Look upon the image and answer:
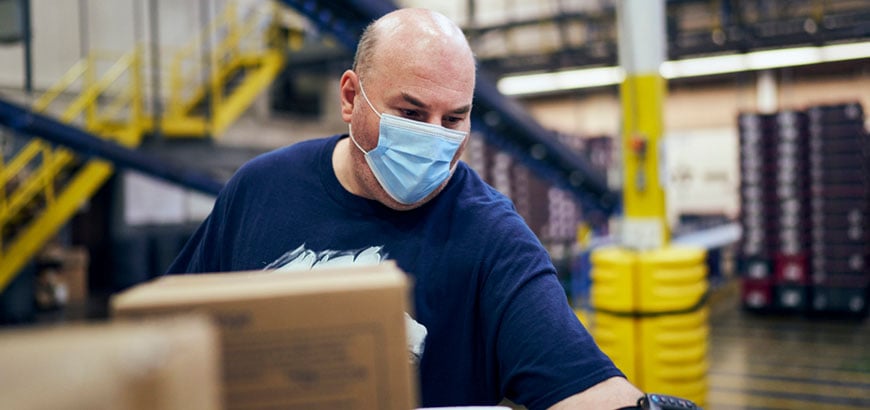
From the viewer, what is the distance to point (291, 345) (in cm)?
83

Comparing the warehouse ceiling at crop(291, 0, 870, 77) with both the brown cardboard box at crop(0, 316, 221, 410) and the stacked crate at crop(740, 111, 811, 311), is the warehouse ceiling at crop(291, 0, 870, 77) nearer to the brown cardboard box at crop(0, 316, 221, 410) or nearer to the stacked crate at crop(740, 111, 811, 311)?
the stacked crate at crop(740, 111, 811, 311)

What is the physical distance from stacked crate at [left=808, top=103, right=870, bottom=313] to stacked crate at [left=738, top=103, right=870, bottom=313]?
1 centimetres

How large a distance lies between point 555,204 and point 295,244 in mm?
11304

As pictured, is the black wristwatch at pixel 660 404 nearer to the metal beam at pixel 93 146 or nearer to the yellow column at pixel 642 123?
the yellow column at pixel 642 123

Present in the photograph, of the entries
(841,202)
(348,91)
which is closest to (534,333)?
(348,91)

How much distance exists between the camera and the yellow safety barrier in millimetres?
4844

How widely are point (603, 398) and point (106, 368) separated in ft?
3.49

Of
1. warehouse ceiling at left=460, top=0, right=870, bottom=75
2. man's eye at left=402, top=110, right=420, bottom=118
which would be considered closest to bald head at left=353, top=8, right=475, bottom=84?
man's eye at left=402, top=110, right=420, bottom=118

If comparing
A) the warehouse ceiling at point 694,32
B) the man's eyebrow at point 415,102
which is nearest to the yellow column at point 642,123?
the warehouse ceiling at point 694,32

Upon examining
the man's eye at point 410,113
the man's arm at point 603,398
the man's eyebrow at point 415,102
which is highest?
the man's eyebrow at point 415,102

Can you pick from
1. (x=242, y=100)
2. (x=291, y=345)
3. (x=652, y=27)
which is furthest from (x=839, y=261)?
(x=291, y=345)

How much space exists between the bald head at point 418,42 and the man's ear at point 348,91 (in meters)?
0.13

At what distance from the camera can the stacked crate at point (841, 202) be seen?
9109mm

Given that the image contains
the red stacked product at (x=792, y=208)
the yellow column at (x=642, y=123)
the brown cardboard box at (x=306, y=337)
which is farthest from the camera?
the red stacked product at (x=792, y=208)
